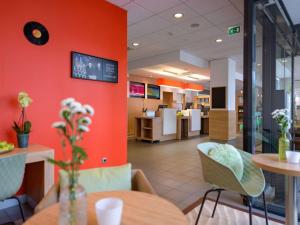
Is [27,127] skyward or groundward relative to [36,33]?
groundward

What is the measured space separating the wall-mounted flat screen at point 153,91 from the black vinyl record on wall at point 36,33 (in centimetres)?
729

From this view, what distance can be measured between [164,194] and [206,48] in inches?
186

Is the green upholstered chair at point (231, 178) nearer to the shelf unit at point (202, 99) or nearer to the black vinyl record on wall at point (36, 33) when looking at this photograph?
the black vinyl record on wall at point (36, 33)

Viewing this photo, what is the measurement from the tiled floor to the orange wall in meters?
0.75

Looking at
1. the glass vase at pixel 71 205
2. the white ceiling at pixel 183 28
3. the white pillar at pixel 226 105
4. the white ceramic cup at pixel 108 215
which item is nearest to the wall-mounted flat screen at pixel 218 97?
the white pillar at pixel 226 105

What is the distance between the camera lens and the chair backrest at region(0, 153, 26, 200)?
1659 millimetres

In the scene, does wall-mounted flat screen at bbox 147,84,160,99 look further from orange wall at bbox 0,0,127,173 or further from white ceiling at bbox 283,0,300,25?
white ceiling at bbox 283,0,300,25

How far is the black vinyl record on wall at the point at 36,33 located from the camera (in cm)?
255

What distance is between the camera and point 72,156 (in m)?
0.69

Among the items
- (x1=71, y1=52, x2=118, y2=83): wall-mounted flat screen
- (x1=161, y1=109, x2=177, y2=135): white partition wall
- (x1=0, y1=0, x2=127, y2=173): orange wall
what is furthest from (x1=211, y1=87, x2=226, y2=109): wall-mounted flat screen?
(x1=71, y1=52, x2=118, y2=83): wall-mounted flat screen

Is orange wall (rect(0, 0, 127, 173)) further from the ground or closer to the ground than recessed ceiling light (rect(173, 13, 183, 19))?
closer to the ground

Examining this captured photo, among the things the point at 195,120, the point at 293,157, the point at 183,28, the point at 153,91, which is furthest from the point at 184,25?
the point at 153,91

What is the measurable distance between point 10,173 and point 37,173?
76 cm

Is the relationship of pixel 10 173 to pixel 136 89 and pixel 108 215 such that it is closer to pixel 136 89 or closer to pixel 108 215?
pixel 108 215
